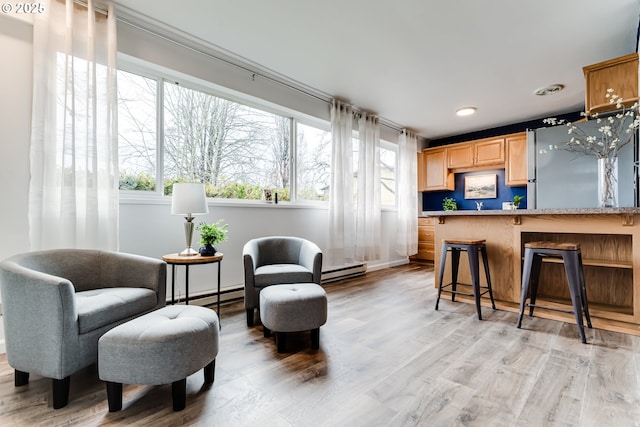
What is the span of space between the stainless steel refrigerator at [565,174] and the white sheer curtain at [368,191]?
228 cm

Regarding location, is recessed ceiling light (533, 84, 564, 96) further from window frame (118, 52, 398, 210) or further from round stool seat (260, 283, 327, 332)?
round stool seat (260, 283, 327, 332)

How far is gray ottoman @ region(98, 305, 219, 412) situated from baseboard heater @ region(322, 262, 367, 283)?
2.74 m

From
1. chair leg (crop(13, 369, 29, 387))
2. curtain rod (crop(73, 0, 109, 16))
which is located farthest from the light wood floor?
curtain rod (crop(73, 0, 109, 16))

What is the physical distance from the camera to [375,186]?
15.5ft

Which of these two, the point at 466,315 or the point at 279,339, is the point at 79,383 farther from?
the point at 466,315

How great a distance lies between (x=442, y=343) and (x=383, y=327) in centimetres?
47

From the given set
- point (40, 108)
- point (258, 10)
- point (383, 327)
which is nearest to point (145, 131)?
point (40, 108)

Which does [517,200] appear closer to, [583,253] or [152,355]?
[583,253]

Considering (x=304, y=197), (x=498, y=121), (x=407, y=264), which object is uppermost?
(x=498, y=121)

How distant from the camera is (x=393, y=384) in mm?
1596

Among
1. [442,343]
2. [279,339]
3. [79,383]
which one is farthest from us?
[442,343]

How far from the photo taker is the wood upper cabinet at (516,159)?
4.93m

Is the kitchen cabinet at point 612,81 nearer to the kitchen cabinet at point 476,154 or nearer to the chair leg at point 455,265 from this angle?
the chair leg at point 455,265

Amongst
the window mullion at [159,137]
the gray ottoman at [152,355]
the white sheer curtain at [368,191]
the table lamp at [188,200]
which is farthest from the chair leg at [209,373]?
the white sheer curtain at [368,191]
